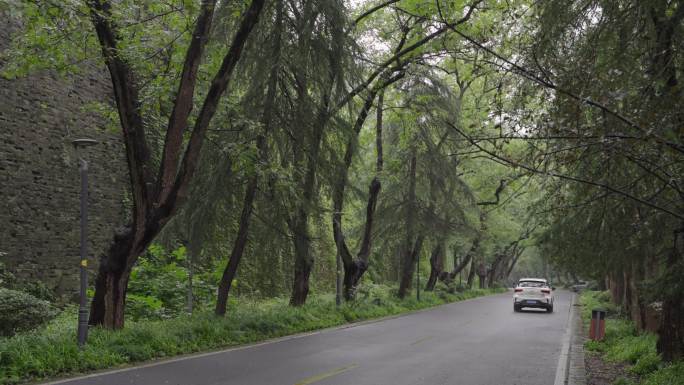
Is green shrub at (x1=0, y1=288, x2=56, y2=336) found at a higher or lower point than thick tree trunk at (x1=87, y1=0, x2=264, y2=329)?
lower

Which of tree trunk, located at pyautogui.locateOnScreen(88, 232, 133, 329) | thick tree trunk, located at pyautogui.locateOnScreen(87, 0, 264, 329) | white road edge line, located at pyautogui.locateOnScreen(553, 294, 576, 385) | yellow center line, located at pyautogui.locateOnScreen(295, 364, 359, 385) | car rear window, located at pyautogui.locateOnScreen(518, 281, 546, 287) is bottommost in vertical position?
white road edge line, located at pyautogui.locateOnScreen(553, 294, 576, 385)

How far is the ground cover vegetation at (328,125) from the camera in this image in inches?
242

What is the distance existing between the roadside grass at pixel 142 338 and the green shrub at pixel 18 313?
381 millimetres

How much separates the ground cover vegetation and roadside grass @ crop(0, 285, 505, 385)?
0.73 metres

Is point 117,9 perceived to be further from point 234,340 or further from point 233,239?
point 234,340

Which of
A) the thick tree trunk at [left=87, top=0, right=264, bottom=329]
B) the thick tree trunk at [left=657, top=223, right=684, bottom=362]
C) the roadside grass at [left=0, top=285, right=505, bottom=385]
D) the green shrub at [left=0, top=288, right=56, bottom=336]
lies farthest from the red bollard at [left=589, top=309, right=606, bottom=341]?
the green shrub at [left=0, top=288, right=56, bottom=336]

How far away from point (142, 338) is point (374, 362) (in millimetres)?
4460

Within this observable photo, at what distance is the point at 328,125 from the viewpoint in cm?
1591

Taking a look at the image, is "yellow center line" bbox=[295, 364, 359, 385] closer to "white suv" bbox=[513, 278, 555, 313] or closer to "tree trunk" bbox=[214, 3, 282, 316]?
"tree trunk" bbox=[214, 3, 282, 316]

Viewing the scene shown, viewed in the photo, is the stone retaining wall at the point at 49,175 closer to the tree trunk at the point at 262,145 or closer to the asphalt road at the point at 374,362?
the tree trunk at the point at 262,145

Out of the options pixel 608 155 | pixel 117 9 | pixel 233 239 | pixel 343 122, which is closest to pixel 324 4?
pixel 343 122

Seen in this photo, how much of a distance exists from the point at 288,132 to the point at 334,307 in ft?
26.4

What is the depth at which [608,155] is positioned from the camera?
581cm

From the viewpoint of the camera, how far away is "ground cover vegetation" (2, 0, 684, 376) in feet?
20.1
